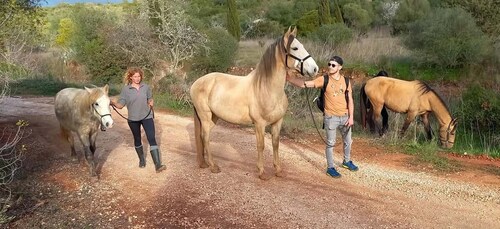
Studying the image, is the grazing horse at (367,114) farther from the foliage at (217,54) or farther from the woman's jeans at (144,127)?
the foliage at (217,54)

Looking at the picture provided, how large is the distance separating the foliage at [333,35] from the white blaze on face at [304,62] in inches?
619

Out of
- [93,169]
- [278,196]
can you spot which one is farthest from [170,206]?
[93,169]

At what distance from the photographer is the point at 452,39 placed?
16703 mm

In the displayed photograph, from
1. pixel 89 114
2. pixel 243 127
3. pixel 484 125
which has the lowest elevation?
pixel 484 125

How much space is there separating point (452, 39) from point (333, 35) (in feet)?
19.9

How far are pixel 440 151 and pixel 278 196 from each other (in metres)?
4.84

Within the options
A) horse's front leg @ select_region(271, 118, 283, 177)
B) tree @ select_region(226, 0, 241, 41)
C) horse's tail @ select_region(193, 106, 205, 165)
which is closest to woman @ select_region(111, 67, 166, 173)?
horse's tail @ select_region(193, 106, 205, 165)

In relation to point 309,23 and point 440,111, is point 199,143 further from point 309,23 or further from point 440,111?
point 309,23

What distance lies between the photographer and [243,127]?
10.1 meters

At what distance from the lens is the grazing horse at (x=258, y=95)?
523cm

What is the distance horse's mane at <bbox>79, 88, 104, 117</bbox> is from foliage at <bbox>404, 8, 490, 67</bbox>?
15.4 metres

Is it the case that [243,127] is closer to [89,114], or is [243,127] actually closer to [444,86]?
[89,114]

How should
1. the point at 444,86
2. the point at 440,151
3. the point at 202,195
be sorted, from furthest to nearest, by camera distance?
the point at 444,86, the point at 440,151, the point at 202,195

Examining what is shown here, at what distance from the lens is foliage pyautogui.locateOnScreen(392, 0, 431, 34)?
25.0 meters
